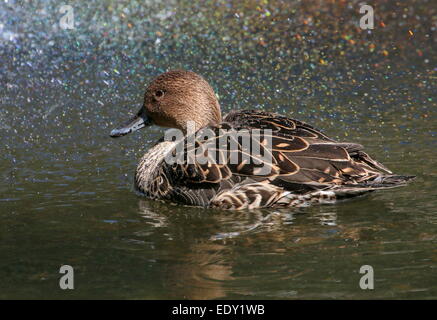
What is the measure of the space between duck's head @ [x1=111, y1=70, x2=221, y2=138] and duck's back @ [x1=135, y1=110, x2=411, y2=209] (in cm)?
77

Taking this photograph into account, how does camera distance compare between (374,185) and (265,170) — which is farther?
(265,170)

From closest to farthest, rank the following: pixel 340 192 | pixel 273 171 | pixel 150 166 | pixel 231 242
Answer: pixel 231 242 < pixel 340 192 < pixel 273 171 < pixel 150 166

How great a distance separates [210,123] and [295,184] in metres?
1.49

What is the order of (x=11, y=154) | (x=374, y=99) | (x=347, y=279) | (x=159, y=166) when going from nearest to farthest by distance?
(x=347, y=279) < (x=159, y=166) < (x=11, y=154) < (x=374, y=99)

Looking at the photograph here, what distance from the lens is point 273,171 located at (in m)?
6.88

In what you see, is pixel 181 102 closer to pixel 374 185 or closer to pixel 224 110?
pixel 224 110

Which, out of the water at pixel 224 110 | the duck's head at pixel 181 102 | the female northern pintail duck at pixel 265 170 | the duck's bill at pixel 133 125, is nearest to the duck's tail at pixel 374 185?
the female northern pintail duck at pixel 265 170

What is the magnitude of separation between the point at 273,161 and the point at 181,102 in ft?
5.09

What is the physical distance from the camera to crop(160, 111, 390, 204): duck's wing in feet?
22.5

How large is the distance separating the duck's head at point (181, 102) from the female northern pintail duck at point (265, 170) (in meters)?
0.52

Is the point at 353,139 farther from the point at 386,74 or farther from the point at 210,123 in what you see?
the point at 386,74

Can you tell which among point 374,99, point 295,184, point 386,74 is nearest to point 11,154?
point 295,184

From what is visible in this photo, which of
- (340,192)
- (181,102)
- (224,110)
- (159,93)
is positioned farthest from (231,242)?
(224,110)

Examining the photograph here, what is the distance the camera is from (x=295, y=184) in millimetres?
6828
